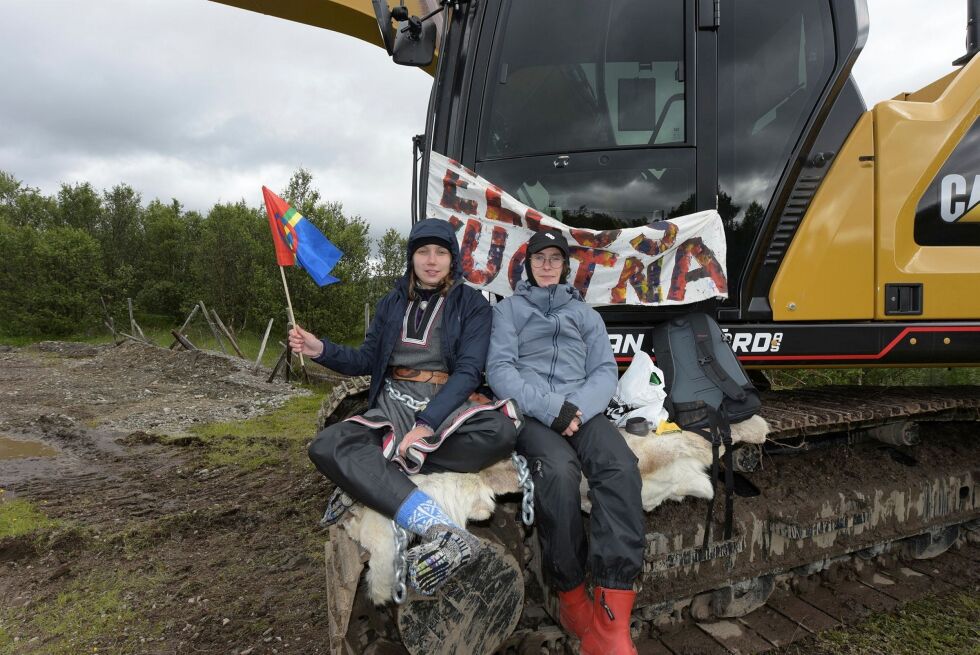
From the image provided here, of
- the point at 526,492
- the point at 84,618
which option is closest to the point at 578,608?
the point at 526,492

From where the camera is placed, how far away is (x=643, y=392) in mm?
2592

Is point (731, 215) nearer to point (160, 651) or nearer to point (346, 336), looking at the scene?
point (160, 651)

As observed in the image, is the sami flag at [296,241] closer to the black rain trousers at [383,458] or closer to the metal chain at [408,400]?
the metal chain at [408,400]

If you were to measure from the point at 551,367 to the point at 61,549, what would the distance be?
3557 mm

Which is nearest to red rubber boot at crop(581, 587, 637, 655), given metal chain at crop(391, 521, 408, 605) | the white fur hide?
the white fur hide

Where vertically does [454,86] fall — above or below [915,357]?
above

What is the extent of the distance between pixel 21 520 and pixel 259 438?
267 cm

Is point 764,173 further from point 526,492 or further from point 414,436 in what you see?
point 414,436

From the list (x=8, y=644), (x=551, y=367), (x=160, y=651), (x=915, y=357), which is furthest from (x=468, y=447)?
(x=8, y=644)

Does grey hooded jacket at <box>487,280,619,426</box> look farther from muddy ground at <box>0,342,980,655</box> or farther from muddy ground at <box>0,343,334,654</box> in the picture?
muddy ground at <box>0,343,334,654</box>

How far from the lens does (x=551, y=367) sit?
2.58 meters

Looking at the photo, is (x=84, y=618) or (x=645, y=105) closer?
(x=645, y=105)

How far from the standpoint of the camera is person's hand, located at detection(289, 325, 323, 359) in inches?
97.1

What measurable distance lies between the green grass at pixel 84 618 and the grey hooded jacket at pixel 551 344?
223cm
